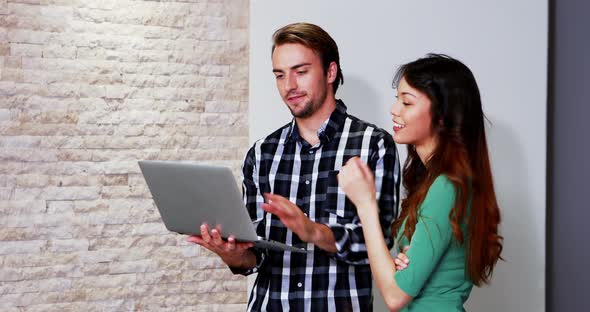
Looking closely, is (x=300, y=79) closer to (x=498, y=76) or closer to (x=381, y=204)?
(x=381, y=204)

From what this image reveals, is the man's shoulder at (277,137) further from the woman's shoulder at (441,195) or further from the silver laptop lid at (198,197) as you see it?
the woman's shoulder at (441,195)

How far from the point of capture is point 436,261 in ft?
5.26

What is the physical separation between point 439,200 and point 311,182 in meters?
0.51

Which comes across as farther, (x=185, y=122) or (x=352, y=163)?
(x=185, y=122)

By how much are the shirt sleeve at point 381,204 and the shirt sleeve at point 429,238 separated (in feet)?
0.91

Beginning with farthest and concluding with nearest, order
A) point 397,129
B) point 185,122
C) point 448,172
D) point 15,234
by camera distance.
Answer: point 185,122 → point 15,234 → point 397,129 → point 448,172

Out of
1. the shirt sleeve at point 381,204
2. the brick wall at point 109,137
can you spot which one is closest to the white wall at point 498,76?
the brick wall at point 109,137

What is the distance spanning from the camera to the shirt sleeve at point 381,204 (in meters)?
1.88

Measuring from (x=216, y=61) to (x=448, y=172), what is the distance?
1.47 metres

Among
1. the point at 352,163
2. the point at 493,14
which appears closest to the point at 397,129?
the point at 352,163

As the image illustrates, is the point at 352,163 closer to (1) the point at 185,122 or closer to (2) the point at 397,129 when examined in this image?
(2) the point at 397,129

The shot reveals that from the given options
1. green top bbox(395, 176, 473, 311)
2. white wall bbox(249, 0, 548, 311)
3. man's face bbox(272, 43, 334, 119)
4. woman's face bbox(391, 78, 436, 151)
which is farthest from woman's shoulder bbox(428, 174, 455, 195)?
white wall bbox(249, 0, 548, 311)

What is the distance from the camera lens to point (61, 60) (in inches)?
108

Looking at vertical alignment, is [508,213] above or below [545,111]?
below
